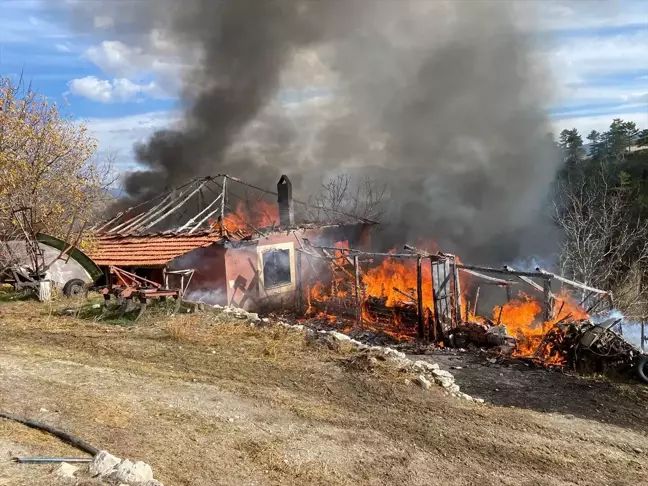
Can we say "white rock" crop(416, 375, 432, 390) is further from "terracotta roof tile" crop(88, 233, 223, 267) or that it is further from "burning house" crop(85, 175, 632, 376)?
"terracotta roof tile" crop(88, 233, 223, 267)

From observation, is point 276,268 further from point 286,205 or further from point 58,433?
point 58,433

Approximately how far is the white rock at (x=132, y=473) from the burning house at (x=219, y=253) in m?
10.2

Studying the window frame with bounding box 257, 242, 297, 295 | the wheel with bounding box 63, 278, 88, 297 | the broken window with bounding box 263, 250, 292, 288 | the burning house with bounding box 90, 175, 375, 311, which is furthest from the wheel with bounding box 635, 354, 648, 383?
the wheel with bounding box 63, 278, 88, 297

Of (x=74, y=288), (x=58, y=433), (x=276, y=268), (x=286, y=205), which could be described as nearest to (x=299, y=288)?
(x=276, y=268)

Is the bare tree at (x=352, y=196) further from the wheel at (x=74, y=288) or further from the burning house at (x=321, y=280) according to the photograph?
the wheel at (x=74, y=288)

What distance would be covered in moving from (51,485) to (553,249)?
108 ft

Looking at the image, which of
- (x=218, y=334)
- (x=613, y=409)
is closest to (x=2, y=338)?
(x=218, y=334)

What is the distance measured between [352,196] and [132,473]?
32070 millimetres

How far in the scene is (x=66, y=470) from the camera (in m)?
4.02

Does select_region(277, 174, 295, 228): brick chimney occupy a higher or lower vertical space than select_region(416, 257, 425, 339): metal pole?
higher

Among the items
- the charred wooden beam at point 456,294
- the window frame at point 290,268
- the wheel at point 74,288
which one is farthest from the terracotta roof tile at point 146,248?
the charred wooden beam at point 456,294

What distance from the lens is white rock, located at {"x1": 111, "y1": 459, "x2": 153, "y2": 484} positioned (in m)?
3.89

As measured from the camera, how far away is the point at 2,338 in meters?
9.05

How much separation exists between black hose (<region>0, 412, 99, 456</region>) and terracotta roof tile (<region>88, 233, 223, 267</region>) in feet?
35.4
